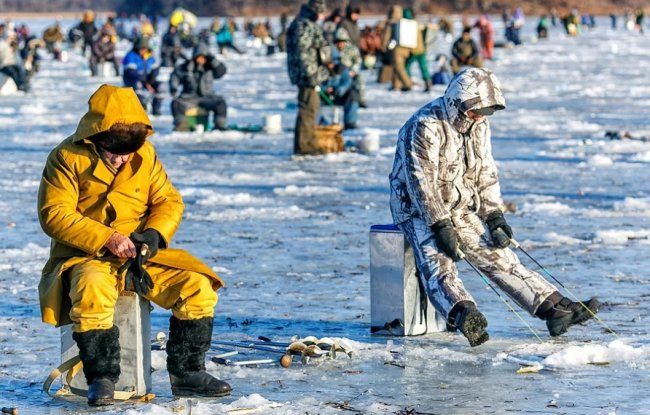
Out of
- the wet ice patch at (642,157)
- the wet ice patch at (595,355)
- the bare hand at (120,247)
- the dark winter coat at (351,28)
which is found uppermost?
the dark winter coat at (351,28)

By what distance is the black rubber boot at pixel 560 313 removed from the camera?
7.05 metres

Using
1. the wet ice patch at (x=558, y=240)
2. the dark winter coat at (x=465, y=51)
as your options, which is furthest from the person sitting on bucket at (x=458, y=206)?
the dark winter coat at (x=465, y=51)

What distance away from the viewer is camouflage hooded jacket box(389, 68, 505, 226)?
693 centimetres

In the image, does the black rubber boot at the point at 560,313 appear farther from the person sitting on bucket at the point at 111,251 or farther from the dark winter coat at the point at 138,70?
the dark winter coat at the point at 138,70

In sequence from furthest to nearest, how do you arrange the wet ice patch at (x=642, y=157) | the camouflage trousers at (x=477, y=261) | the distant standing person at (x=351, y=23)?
the distant standing person at (x=351, y=23) → the wet ice patch at (x=642, y=157) → the camouflage trousers at (x=477, y=261)

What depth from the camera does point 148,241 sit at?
577 centimetres

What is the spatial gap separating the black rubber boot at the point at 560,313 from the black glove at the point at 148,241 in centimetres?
216

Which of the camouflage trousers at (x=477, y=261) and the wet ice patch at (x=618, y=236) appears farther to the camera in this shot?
the wet ice patch at (x=618, y=236)

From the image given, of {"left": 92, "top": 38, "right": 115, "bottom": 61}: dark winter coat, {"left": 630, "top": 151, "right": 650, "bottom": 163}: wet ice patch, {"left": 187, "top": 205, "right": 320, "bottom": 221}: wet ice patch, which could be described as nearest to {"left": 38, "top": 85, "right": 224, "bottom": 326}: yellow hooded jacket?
{"left": 187, "top": 205, "right": 320, "bottom": 221}: wet ice patch

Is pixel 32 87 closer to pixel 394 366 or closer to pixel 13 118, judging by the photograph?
pixel 13 118

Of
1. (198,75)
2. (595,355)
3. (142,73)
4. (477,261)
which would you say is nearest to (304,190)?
(198,75)

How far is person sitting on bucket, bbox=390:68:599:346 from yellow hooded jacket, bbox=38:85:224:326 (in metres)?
1.40

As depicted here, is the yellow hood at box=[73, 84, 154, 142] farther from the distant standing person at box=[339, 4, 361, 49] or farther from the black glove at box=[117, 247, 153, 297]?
the distant standing person at box=[339, 4, 361, 49]

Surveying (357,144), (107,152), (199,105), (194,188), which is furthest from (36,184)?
(107,152)
